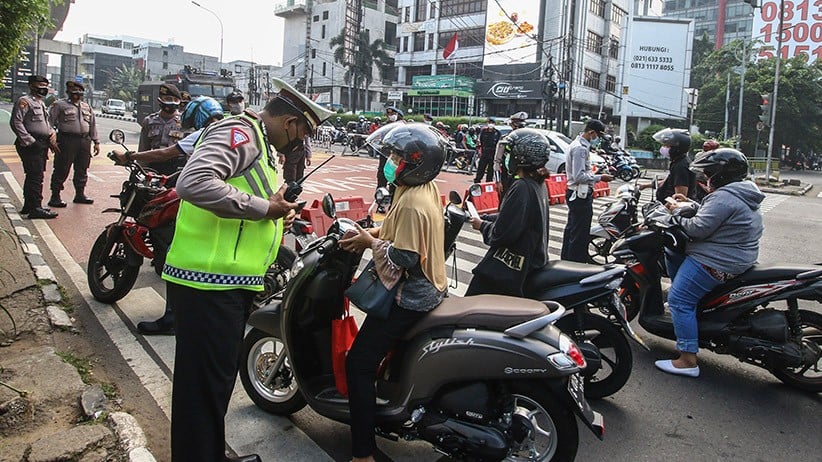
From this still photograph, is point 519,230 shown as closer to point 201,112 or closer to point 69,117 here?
point 201,112

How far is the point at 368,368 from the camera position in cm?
282

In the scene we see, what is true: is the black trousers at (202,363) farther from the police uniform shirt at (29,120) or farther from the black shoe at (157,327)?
the police uniform shirt at (29,120)

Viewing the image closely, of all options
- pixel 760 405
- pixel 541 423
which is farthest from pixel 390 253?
pixel 760 405

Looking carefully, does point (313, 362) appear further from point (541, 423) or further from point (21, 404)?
point (21, 404)

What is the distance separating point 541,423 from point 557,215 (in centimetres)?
986

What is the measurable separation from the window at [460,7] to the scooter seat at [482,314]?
57056 mm

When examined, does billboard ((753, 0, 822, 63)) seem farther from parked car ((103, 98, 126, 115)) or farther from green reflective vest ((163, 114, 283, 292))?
green reflective vest ((163, 114, 283, 292))

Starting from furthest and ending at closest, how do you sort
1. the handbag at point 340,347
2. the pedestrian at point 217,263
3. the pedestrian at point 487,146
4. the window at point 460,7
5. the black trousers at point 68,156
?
the window at point 460,7, the pedestrian at point 487,146, the black trousers at point 68,156, the handbag at point 340,347, the pedestrian at point 217,263

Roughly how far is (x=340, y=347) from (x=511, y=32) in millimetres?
54114

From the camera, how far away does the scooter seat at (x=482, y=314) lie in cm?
272

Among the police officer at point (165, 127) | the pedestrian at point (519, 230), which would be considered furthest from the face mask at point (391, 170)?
the police officer at point (165, 127)

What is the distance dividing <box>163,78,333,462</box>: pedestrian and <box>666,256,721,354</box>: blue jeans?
300 centimetres

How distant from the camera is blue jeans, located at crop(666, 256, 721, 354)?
4219mm

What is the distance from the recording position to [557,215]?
12219 millimetres
